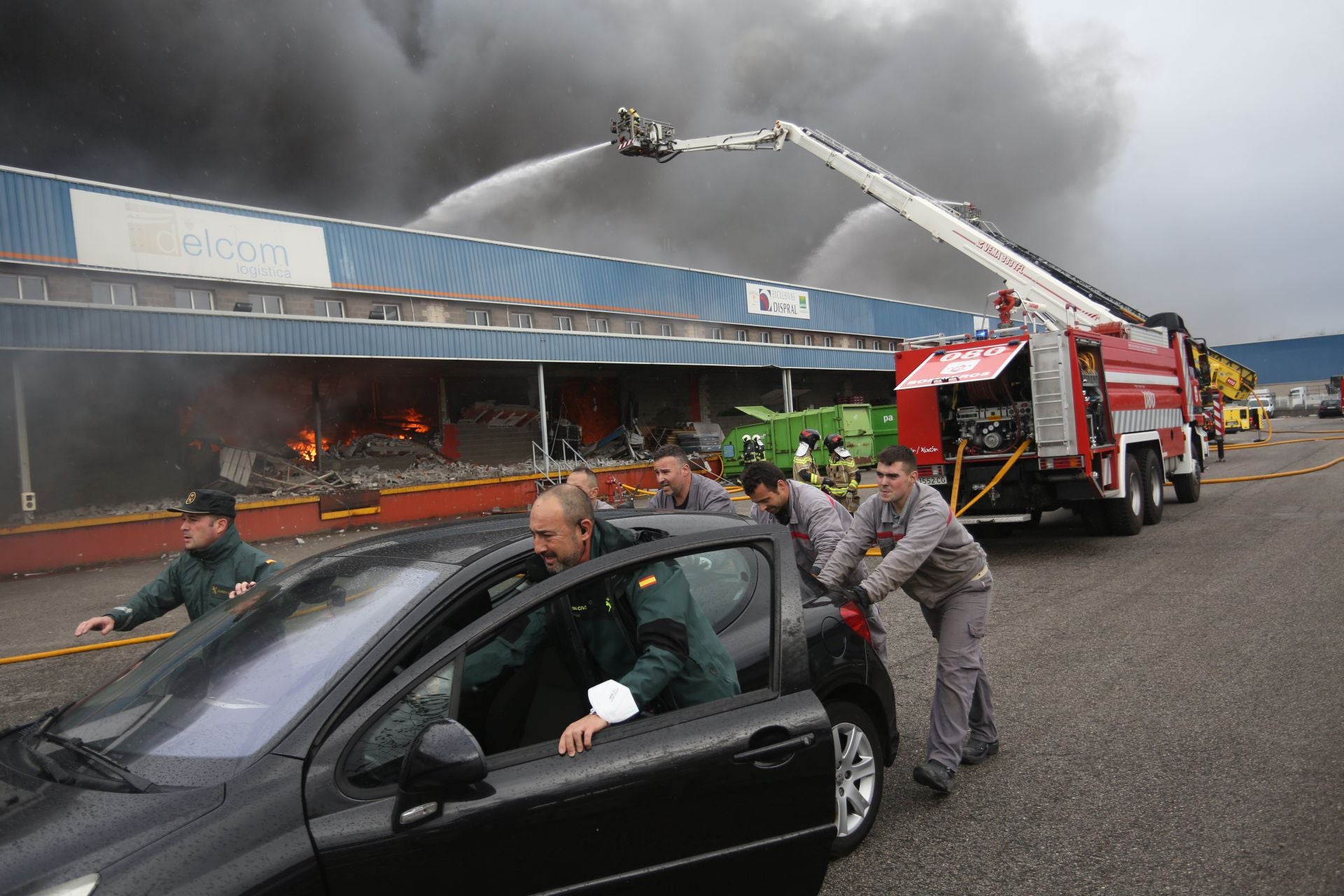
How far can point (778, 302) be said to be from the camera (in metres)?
31.0

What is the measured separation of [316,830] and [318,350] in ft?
56.2

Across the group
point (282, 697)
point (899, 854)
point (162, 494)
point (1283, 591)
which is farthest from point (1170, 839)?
point (162, 494)

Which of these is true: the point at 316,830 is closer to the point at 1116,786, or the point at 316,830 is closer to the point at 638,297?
the point at 1116,786

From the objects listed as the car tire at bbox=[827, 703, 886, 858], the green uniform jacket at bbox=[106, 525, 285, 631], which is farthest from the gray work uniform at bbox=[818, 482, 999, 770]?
the green uniform jacket at bbox=[106, 525, 285, 631]

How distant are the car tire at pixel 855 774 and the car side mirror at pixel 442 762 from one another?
5.44 ft

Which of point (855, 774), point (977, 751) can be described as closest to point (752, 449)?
point (977, 751)

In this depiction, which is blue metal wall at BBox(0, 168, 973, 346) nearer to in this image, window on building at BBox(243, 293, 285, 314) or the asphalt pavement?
window on building at BBox(243, 293, 285, 314)

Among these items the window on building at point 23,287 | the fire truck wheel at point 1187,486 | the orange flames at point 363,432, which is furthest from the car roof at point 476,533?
the orange flames at point 363,432

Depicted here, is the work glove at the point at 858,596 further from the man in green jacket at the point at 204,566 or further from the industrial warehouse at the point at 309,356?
the industrial warehouse at the point at 309,356

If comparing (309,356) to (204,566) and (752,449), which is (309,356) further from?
(204,566)

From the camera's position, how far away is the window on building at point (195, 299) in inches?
682

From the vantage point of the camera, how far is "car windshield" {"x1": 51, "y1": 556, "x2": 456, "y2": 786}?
6.65 ft

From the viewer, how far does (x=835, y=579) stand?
4.02 meters

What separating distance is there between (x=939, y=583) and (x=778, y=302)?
91.5ft
